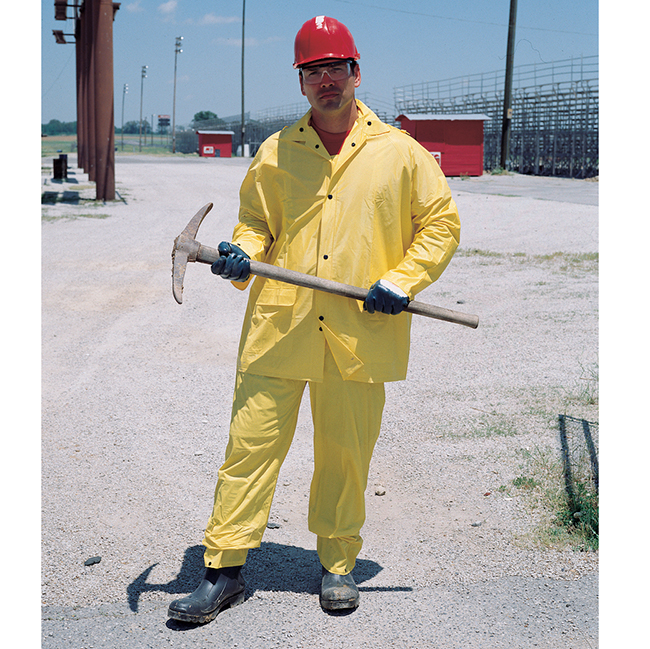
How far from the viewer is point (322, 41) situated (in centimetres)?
257

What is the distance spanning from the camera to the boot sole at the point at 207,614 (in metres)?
2.57

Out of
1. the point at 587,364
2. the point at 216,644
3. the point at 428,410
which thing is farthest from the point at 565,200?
the point at 216,644

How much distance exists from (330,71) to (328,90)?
66 mm

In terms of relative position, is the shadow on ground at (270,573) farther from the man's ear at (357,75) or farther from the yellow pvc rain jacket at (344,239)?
the man's ear at (357,75)

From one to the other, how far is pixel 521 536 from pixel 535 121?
30.2 metres

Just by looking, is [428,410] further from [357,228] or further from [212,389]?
[357,228]

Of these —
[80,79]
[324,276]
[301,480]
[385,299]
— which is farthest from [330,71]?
[80,79]

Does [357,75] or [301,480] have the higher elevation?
[357,75]

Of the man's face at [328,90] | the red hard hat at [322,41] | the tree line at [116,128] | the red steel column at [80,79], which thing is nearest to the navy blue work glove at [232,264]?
the man's face at [328,90]

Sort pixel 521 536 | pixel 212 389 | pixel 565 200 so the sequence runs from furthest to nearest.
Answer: pixel 565 200
pixel 212 389
pixel 521 536

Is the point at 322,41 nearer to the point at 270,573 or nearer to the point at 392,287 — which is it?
the point at 392,287

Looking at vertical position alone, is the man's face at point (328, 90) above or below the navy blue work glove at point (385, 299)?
above

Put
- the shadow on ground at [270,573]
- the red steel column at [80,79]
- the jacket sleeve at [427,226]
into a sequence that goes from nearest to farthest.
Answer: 1. the jacket sleeve at [427,226]
2. the shadow on ground at [270,573]
3. the red steel column at [80,79]

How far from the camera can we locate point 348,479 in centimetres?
278
